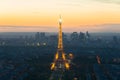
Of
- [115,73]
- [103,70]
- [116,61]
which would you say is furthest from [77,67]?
[116,61]

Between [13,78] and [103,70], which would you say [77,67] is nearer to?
[103,70]

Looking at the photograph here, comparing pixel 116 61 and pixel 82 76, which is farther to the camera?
pixel 116 61

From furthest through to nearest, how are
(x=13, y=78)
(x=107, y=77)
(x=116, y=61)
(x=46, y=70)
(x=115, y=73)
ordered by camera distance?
(x=116, y=61), (x=46, y=70), (x=115, y=73), (x=107, y=77), (x=13, y=78)

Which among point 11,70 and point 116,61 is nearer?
point 11,70

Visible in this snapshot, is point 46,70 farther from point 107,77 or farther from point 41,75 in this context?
point 107,77

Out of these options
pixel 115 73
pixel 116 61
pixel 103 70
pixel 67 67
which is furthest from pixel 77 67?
pixel 116 61

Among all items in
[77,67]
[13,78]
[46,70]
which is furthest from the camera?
[77,67]

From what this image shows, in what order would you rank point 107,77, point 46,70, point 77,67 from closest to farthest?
point 107,77 < point 46,70 < point 77,67

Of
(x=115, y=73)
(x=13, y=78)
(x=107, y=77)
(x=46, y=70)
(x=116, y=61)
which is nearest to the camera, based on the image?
(x=13, y=78)
